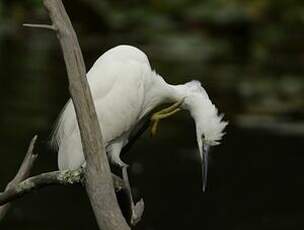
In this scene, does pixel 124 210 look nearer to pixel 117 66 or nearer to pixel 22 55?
pixel 117 66

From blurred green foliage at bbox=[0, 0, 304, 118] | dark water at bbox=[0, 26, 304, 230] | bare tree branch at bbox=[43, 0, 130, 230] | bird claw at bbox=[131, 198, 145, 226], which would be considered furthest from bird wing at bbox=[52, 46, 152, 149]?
blurred green foliage at bbox=[0, 0, 304, 118]

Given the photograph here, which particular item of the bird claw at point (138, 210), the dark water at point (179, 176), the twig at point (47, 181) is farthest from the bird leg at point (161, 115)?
the dark water at point (179, 176)

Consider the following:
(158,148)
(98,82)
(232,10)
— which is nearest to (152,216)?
(158,148)

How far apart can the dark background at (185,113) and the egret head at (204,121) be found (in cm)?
89

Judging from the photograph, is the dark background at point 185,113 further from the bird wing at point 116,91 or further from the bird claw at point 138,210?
the bird claw at point 138,210

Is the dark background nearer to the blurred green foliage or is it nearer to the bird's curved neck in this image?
the blurred green foliage

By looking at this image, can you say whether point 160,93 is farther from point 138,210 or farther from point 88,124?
point 88,124

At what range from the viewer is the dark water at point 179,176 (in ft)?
26.9

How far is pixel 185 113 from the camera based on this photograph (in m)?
11.8

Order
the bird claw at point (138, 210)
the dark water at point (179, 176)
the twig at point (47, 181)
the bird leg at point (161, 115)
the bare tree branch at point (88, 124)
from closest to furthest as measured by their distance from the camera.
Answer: the bare tree branch at point (88, 124) → the twig at point (47, 181) → the bird claw at point (138, 210) → the bird leg at point (161, 115) → the dark water at point (179, 176)

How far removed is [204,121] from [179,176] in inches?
169

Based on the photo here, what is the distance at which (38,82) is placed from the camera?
12.8 metres

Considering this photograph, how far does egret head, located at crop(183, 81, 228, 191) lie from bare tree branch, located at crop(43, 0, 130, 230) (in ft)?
5.08

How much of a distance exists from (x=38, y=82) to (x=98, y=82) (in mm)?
7855
